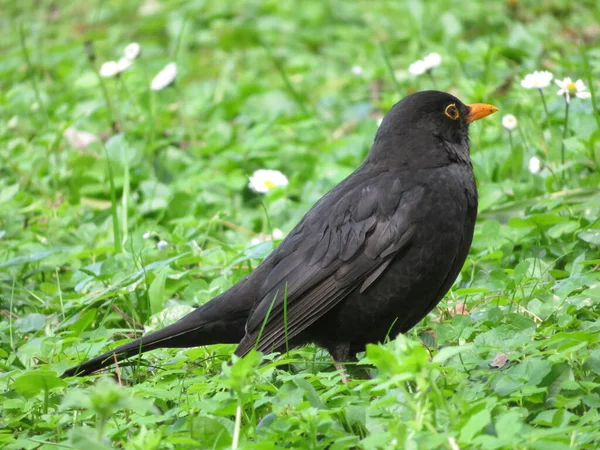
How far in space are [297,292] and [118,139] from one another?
3.30 metres

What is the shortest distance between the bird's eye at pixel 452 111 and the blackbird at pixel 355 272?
0.37 meters

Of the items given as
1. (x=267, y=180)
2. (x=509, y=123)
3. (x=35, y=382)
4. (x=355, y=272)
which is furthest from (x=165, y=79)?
(x=35, y=382)

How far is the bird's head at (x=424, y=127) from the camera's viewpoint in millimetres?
4574

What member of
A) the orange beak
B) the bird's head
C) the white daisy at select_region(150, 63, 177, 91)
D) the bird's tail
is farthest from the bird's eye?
the white daisy at select_region(150, 63, 177, 91)

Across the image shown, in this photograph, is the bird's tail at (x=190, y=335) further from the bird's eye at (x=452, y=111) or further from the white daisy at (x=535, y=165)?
the white daisy at (x=535, y=165)

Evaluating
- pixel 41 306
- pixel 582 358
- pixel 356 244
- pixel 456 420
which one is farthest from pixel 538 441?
Answer: pixel 41 306

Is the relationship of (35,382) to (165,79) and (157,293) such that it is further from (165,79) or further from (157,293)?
(165,79)

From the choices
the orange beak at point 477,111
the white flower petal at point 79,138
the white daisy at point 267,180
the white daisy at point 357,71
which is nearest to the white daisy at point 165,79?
the white daisy at point 267,180

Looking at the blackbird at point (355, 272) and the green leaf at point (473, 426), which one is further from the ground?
the green leaf at point (473, 426)

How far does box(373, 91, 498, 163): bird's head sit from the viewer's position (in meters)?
4.57

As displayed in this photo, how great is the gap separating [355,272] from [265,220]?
2.12 meters

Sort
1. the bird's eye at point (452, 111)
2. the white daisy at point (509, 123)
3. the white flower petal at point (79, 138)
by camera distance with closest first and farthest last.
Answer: the bird's eye at point (452, 111) → the white daisy at point (509, 123) → the white flower petal at point (79, 138)

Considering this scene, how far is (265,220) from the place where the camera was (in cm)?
625

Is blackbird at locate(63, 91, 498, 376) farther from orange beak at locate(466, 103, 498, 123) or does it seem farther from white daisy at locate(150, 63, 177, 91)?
white daisy at locate(150, 63, 177, 91)
